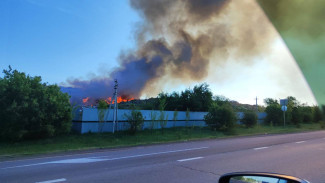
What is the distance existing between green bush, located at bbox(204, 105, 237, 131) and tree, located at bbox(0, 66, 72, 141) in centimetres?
1616

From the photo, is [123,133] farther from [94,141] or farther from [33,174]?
[33,174]

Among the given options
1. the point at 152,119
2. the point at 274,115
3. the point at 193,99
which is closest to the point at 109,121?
the point at 152,119

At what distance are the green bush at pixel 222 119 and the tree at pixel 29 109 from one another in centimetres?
1616

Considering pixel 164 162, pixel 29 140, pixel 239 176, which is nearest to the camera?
pixel 239 176

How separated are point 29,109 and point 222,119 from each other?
63.4ft

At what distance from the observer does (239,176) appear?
2199 mm

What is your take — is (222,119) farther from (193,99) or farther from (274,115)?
(274,115)

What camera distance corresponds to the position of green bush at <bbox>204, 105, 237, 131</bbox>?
86.6 ft

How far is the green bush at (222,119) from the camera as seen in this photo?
26391 mm

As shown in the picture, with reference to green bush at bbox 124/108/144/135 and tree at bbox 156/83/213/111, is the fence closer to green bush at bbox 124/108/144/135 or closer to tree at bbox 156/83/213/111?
green bush at bbox 124/108/144/135

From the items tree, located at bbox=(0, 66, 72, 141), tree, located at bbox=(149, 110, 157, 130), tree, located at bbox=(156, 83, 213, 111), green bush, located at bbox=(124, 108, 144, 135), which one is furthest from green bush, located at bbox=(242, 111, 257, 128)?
tree, located at bbox=(0, 66, 72, 141)

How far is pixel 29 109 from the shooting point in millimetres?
14648

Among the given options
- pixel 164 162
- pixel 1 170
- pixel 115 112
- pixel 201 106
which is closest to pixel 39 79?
pixel 115 112

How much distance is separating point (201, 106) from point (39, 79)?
84.7 feet
